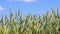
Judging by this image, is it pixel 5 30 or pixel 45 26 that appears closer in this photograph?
pixel 5 30

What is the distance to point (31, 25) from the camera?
7719 millimetres

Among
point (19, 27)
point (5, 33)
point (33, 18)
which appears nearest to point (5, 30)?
point (5, 33)

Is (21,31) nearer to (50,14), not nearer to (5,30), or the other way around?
(5,30)

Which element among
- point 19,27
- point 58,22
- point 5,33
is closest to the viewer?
point 5,33

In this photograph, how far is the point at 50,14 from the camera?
28.3 ft

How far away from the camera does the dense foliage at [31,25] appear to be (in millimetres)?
7574

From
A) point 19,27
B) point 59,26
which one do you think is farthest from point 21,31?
point 59,26

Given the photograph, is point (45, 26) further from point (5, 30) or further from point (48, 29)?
point (5, 30)

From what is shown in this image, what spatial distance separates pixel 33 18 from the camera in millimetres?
8055

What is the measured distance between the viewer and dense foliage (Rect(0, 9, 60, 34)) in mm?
7574

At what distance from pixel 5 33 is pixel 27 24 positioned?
1.06 m

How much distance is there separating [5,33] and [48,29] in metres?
1.78

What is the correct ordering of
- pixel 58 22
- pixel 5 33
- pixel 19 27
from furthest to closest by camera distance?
pixel 58 22
pixel 19 27
pixel 5 33

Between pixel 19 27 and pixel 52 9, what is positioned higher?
pixel 52 9
